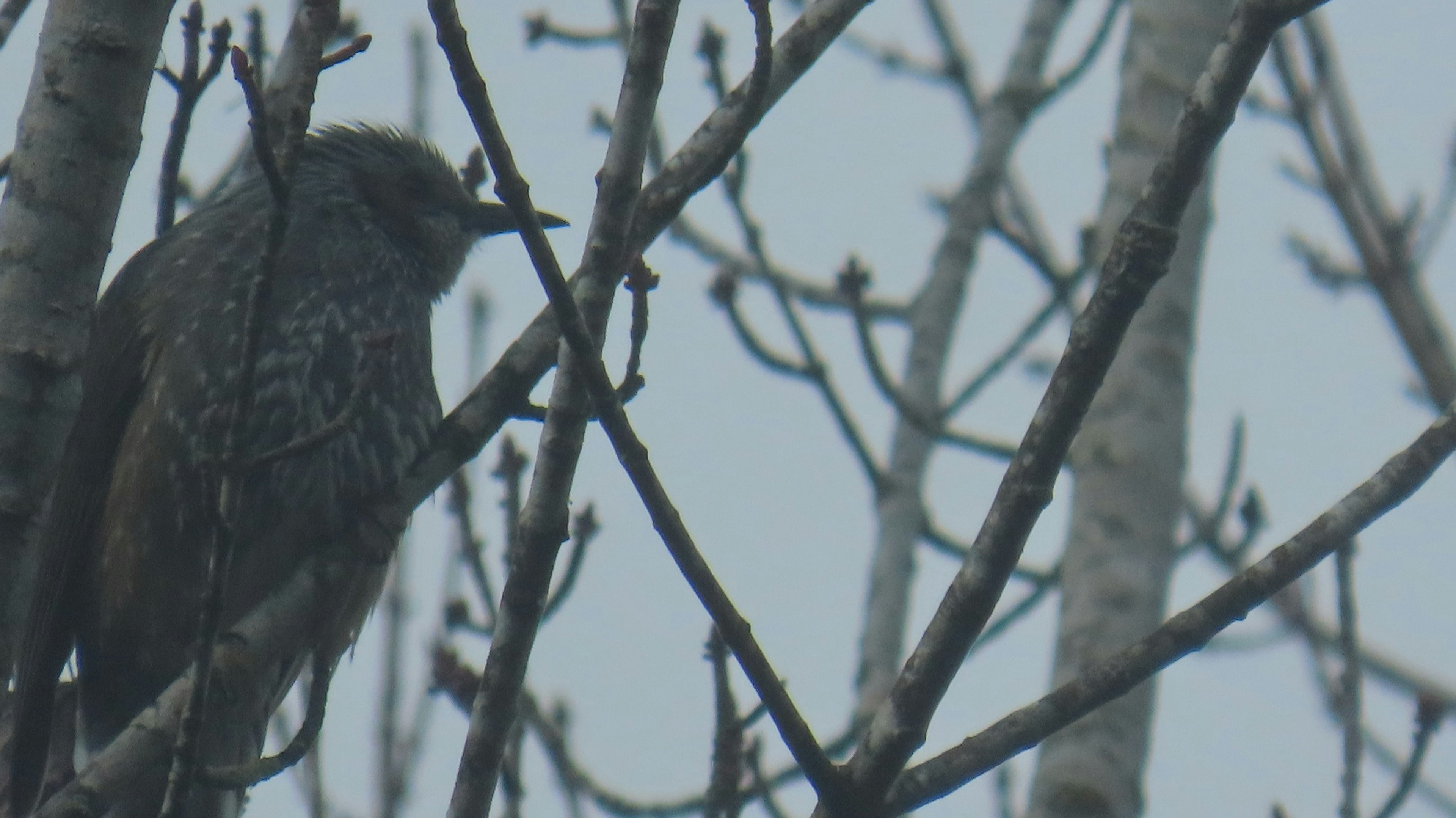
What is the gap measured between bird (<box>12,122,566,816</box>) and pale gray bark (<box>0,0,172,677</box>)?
43.9 inches

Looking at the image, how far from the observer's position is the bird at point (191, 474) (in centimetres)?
403

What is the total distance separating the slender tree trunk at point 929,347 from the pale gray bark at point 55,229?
2.41 metres

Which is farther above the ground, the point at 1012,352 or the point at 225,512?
the point at 1012,352

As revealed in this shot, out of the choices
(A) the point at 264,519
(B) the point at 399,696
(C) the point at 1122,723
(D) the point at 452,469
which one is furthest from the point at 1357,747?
(B) the point at 399,696

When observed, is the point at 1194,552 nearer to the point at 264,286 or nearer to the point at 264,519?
the point at 264,519

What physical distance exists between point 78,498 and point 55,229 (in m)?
1.58

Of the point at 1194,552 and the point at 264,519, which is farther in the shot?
the point at 1194,552

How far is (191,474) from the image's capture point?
4.01 metres

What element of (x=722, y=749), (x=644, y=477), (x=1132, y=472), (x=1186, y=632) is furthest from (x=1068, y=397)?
(x=1132, y=472)

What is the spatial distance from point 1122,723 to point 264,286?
2.36 m

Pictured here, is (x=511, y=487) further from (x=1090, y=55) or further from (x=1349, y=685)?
(x=1090, y=55)

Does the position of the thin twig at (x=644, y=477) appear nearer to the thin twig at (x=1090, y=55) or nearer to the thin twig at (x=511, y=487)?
the thin twig at (x=511, y=487)

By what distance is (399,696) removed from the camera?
525 centimetres

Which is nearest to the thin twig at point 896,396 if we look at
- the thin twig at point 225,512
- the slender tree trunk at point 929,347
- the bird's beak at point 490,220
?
the slender tree trunk at point 929,347
